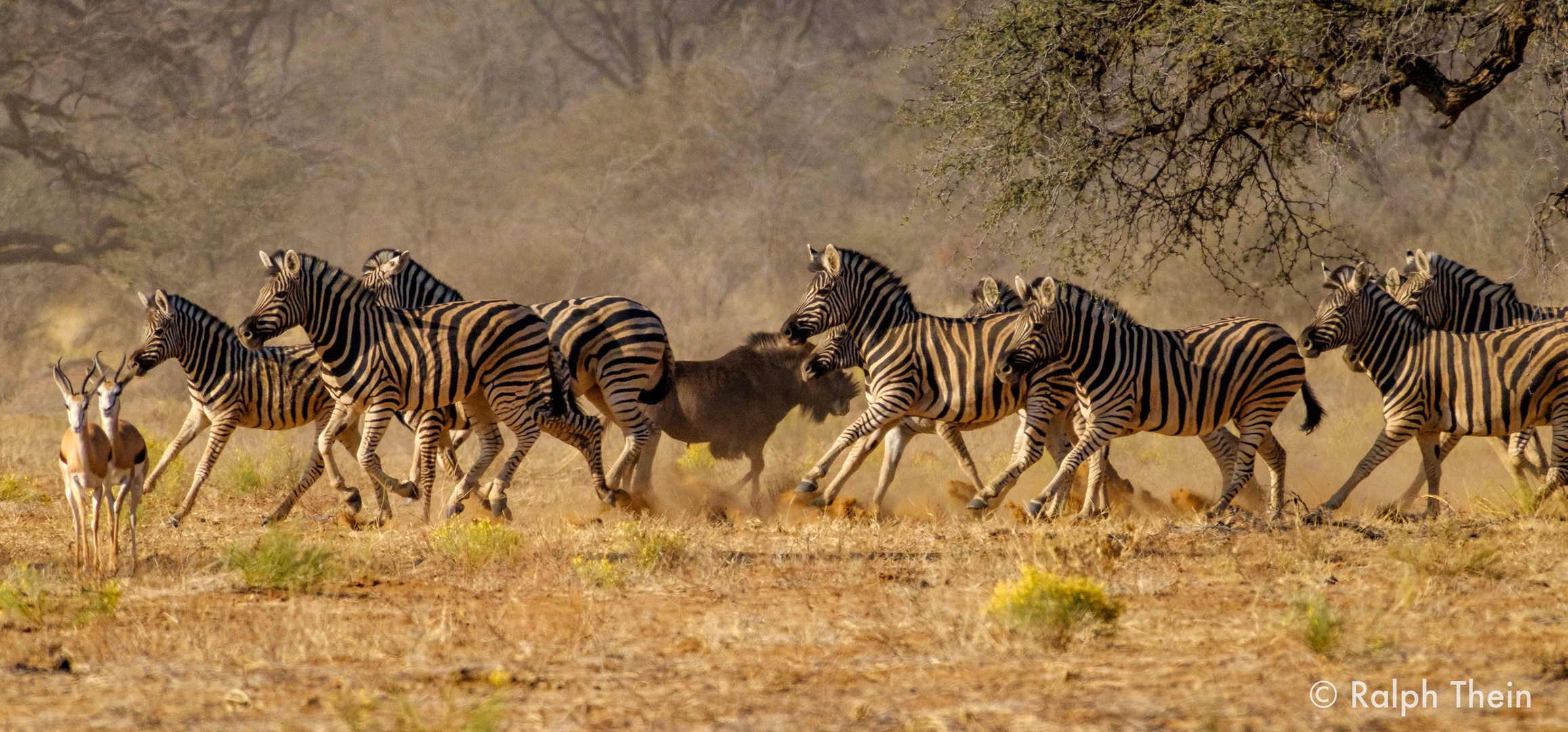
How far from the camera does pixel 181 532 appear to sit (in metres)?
10.3

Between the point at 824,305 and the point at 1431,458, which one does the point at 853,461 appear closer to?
the point at 824,305

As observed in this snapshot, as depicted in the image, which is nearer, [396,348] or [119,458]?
[119,458]

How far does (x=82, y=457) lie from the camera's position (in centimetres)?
760

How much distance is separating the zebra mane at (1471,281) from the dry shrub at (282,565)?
9499 mm

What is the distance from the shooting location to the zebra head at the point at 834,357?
37.3 feet

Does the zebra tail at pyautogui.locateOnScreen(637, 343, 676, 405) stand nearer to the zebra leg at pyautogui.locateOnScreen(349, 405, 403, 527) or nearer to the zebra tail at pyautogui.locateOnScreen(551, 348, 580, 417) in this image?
the zebra tail at pyautogui.locateOnScreen(551, 348, 580, 417)

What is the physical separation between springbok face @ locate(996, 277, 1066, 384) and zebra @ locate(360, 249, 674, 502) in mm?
3378

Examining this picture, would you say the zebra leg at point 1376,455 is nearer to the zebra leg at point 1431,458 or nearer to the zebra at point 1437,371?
the zebra at point 1437,371

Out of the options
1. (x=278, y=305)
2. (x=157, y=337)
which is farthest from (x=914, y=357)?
(x=157, y=337)

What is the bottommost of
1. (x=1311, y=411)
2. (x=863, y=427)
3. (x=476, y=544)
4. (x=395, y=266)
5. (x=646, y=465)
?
(x=476, y=544)

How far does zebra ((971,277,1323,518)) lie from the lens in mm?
9844

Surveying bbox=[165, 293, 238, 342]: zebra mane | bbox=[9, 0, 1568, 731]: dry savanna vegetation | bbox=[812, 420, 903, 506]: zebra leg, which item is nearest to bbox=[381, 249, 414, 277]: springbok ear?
bbox=[165, 293, 238, 342]: zebra mane

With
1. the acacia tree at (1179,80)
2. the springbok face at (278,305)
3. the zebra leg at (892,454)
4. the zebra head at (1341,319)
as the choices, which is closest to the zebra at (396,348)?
the springbok face at (278,305)

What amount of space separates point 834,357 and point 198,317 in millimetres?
5188
